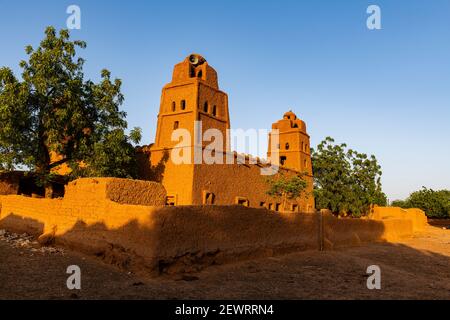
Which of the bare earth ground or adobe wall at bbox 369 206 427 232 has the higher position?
adobe wall at bbox 369 206 427 232

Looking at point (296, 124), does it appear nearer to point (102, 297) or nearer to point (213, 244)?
point (213, 244)

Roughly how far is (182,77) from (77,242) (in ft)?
47.9

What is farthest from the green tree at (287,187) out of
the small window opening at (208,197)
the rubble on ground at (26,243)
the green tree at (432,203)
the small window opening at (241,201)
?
the green tree at (432,203)

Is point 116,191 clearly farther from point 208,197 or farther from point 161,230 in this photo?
point 208,197

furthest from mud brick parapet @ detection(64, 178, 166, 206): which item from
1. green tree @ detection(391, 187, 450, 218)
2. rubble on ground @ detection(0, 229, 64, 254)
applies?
green tree @ detection(391, 187, 450, 218)

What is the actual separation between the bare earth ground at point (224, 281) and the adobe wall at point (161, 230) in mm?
338

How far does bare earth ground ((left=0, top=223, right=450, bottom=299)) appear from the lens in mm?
6477

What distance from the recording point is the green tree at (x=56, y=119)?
1728 centimetres

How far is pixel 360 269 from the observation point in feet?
32.7

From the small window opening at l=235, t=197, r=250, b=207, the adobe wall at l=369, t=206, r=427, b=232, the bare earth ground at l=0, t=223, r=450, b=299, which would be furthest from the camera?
the adobe wall at l=369, t=206, r=427, b=232

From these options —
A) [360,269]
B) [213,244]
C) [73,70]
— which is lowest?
[360,269]

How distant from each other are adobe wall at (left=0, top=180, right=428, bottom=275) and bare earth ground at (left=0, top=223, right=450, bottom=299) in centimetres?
34

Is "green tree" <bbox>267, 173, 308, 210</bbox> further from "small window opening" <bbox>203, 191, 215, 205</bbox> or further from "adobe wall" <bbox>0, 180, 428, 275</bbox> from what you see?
"adobe wall" <bbox>0, 180, 428, 275</bbox>
